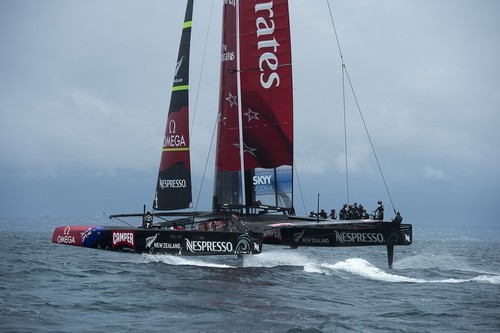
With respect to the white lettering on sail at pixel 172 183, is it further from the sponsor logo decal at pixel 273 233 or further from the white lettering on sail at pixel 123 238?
the sponsor logo decal at pixel 273 233

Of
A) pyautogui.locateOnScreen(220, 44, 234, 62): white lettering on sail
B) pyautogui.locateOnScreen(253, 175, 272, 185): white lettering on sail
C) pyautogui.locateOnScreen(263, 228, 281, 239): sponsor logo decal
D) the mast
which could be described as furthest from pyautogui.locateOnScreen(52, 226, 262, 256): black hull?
pyautogui.locateOnScreen(220, 44, 234, 62): white lettering on sail

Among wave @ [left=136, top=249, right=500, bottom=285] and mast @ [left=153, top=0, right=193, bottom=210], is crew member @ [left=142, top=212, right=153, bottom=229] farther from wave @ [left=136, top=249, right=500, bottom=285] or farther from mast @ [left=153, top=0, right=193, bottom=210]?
mast @ [left=153, top=0, right=193, bottom=210]

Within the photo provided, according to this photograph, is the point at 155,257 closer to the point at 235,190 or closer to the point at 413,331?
the point at 235,190

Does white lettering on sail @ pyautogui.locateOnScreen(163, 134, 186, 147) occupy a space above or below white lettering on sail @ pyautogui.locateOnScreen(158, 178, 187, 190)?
above

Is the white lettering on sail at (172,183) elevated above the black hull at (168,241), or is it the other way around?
the white lettering on sail at (172,183)

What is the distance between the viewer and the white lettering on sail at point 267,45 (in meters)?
23.8

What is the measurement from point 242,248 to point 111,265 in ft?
17.5

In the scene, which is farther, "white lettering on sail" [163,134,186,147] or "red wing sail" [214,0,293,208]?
"white lettering on sail" [163,134,186,147]

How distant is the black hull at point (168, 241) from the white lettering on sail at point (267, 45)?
20.3 ft

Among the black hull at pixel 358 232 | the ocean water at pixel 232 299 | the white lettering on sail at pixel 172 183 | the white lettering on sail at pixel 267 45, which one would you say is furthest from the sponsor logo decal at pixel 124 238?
the white lettering on sail at pixel 267 45

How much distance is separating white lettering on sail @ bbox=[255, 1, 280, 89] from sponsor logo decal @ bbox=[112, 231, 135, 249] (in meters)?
7.43

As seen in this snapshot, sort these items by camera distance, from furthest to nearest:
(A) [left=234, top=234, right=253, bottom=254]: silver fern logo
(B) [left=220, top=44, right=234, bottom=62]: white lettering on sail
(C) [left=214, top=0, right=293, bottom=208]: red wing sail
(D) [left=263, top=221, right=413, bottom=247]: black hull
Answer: (B) [left=220, top=44, right=234, bottom=62]: white lettering on sail, (C) [left=214, top=0, right=293, bottom=208]: red wing sail, (D) [left=263, top=221, right=413, bottom=247]: black hull, (A) [left=234, top=234, right=253, bottom=254]: silver fern logo

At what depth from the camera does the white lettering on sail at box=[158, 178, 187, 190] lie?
2350 cm

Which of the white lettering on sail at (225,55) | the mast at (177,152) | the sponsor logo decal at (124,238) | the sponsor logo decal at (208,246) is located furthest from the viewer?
the white lettering on sail at (225,55)
